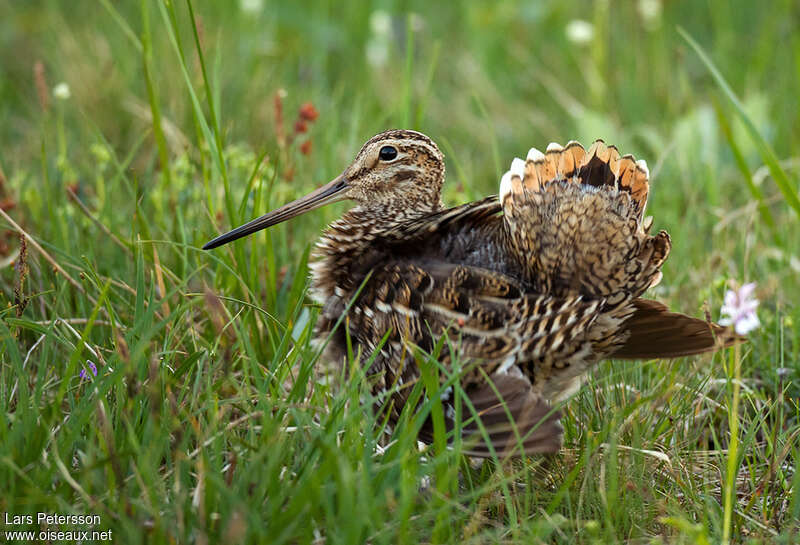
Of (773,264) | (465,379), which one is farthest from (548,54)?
(465,379)

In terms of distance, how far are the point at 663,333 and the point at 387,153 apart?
3.75ft

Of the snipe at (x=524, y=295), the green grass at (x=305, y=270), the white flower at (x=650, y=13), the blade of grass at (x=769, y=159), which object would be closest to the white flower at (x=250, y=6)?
the green grass at (x=305, y=270)

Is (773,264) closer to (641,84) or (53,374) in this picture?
(641,84)

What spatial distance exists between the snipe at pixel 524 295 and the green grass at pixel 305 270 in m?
0.16

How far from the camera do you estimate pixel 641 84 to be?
20.7 ft

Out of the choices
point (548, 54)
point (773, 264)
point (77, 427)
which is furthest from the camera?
point (548, 54)

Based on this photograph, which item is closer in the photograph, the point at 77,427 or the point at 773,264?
the point at 77,427

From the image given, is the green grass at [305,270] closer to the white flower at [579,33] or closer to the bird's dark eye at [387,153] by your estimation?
the white flower at [579,33]

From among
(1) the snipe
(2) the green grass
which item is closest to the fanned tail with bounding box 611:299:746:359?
(1) the snipe

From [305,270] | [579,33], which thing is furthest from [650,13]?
[305,270]

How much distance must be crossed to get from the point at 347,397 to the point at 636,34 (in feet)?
16.2

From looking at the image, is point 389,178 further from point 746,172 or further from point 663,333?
point 746,172

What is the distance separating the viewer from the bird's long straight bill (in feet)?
10.7

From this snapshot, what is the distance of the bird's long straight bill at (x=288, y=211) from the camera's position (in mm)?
3255
